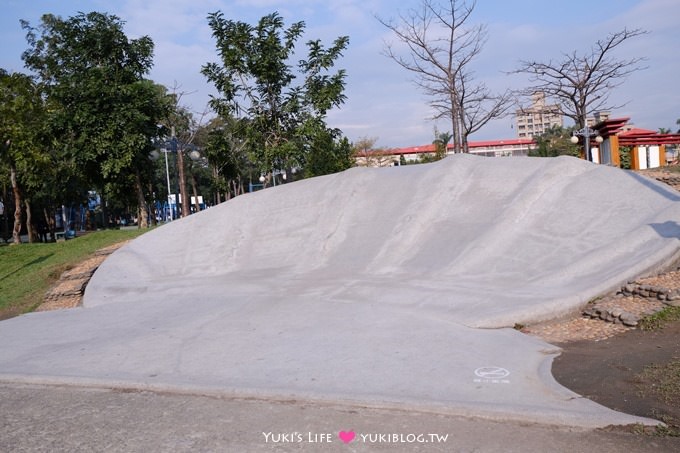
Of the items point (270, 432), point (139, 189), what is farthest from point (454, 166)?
point (139, 189)

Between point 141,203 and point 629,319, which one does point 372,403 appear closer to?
point 629,319

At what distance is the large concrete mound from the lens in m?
9.06

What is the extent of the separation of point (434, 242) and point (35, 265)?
12.7 meters

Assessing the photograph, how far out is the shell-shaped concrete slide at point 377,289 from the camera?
5.92 metres

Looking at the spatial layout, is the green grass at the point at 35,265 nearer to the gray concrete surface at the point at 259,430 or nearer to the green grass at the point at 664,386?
the gray concrete surface at the point at 259,430

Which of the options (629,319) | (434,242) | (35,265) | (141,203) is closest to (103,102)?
(141,203)

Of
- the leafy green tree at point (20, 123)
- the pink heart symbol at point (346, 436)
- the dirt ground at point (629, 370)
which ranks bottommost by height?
the dirt ground at point (629, 370)

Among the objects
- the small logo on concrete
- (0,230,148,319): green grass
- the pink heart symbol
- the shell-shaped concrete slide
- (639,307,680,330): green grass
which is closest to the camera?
the pink heart symbol

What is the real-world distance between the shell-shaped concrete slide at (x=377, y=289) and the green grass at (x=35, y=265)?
85.9 inches

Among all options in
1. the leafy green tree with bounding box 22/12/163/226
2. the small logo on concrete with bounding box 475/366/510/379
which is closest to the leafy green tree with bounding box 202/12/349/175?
the leafy green tree with bounding box 22/12/163/226

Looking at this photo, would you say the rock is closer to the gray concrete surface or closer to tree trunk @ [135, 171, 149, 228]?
the gray concrete surface

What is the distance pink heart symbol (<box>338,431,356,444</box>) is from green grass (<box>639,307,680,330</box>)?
4.59 metres

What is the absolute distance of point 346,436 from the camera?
14.8ft

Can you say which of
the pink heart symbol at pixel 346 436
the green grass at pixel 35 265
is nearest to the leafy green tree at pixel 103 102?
the green grass at pixel 35 265
